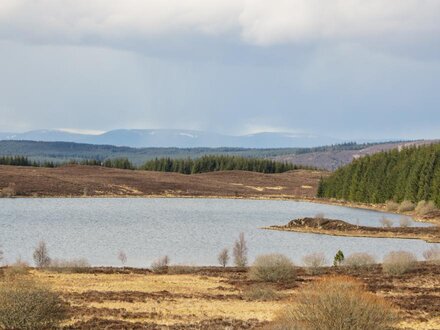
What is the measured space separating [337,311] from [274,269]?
1931 centimetres

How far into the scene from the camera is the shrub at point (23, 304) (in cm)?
2225

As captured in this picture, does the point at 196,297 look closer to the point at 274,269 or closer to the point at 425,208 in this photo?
the point at 274,269

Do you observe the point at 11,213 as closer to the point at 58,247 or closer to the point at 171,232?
the point at 171,232

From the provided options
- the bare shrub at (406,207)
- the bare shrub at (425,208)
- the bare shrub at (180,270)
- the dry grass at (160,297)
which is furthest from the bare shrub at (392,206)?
the dry grass at (160,297)

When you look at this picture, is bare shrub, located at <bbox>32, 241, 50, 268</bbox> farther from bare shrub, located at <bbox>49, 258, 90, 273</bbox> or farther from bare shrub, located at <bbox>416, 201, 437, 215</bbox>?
bare shrub, located at <bbox>416, 201, 437, 215</bbox>

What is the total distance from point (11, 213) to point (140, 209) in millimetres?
20118

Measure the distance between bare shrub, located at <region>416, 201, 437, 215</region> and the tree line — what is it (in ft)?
9.39

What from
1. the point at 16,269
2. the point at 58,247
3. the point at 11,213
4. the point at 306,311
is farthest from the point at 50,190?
the point at 306,311

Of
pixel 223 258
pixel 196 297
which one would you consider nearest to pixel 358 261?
pixel 223 258

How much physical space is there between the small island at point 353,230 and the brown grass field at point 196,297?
26.1 meters

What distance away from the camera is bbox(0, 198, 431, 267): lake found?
175 feet

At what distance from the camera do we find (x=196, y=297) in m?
31.8

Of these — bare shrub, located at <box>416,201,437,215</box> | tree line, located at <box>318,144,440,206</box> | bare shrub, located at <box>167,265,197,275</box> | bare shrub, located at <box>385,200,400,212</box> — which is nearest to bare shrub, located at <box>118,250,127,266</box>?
bare shrub, located at <box>167,265,197,275</box>

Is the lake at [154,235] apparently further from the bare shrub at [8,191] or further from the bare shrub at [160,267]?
the bare shrub at [8,191]
